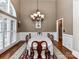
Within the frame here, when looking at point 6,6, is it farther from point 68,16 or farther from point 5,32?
point 68,16

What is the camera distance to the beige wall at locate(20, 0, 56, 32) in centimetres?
1185

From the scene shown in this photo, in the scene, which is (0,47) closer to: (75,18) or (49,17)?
(75,18)

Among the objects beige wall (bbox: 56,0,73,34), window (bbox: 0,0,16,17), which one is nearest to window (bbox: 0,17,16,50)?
window (bbox: 0,0,16,17)

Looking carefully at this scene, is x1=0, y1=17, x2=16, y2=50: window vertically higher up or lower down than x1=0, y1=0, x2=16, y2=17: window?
lower down

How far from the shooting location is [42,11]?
471 inches

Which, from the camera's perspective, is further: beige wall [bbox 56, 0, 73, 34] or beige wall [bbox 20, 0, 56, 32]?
beige wall [bbox 20, 0, 56, 32]

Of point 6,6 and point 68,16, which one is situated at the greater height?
point 6,6

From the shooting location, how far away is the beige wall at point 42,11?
1185 cm

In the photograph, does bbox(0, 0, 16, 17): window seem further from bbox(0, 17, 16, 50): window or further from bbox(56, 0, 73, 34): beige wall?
bbox(56, 0, 73, 34): beige wall

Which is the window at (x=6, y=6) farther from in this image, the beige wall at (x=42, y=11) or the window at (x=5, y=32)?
the beige wall at (x=42, y=11)

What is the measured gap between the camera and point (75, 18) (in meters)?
5.78

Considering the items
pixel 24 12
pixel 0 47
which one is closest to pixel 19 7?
pixel 24 12

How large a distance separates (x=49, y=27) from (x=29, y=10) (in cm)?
236

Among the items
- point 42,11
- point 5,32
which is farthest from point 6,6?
point 42,11
